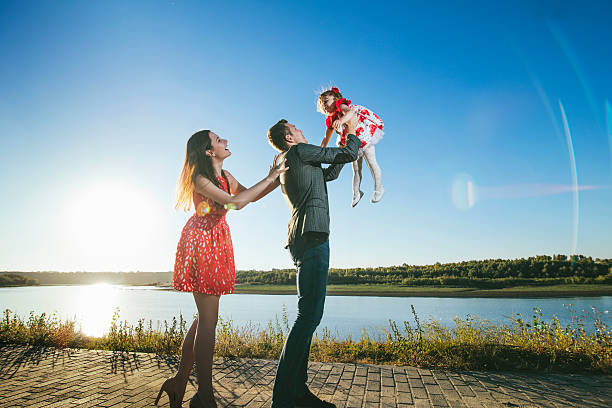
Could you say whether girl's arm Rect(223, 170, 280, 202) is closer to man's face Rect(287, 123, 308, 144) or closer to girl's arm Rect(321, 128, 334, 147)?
man's face Rect(287, 123, 308, 144)

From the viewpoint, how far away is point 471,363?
3645 millimetres

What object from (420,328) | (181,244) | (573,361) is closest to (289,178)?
(181,244)

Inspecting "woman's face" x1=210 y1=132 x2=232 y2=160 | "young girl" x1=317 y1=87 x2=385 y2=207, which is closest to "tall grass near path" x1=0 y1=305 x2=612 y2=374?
"young girl" x1=317 y1=87 x2=385 y2=207

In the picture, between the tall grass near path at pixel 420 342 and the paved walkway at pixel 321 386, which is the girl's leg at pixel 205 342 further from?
the tall grass near path at pixel 420 342

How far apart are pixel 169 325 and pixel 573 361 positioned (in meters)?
5.36

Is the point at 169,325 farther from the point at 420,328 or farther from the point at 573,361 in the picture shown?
the point at 573,361

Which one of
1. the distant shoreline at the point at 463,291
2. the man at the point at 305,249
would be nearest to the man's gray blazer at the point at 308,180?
the man at the point at 305,249

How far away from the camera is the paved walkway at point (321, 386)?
261 centimetres

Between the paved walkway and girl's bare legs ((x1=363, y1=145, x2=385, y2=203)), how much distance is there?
172 cm

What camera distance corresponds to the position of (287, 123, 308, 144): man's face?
8.35ft

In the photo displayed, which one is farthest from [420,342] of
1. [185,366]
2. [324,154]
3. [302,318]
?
[324,154]

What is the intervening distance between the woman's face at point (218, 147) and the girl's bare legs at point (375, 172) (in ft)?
4.63

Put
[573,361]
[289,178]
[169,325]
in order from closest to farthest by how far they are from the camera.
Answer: [289,178]
[573,361]
[169,325]

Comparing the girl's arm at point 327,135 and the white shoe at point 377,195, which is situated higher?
the girl's arm at point 327,135
